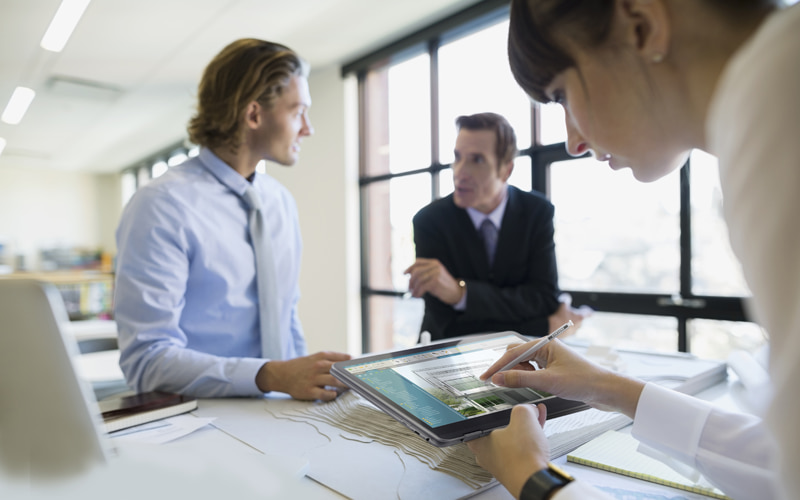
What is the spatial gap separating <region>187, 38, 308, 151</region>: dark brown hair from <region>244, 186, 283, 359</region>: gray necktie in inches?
10.6

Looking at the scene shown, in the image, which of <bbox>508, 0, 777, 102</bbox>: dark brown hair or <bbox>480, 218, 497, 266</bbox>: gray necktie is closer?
<bbox>508, 0, 777, 102</bbox>: dark brown hair

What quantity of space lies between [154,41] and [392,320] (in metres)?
3.22

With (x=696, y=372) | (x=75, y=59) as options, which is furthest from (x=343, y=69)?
(x=696, y=372)

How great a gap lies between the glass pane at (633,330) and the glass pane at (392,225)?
160 centimetres

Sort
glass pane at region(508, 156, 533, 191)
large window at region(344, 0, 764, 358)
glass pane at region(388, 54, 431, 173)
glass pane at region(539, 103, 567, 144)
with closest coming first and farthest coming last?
large window at region(344, 0, 764, 358) → glass pane at region(539, 103, 567, 144) → glass pane at region(508, 156, 533, 191) → glass pane at region(388, 54, 431, 173)

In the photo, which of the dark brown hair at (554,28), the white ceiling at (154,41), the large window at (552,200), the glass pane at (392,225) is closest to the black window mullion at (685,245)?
the large window at (552,200)

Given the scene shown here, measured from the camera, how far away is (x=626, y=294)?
301 cm

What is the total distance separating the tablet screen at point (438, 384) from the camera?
781mm

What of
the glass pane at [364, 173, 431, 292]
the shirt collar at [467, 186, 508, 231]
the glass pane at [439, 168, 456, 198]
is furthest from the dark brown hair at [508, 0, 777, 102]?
the glass pane at [364, 173, 431, 292]

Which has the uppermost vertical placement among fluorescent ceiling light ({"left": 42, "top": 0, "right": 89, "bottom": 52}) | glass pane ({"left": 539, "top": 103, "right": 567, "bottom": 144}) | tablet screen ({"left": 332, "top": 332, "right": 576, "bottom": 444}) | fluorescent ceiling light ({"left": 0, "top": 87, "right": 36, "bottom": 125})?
fluorescent ceiling light ({"left": 42, "top": 0, "right": 89, "bottom": 52})

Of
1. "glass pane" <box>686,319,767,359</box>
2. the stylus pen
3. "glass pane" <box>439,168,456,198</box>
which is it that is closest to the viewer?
the stylus pen

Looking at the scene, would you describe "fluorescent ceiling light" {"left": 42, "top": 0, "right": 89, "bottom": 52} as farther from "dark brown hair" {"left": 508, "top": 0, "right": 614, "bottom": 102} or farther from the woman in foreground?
the woman in foreground

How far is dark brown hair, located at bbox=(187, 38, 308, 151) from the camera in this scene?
5.52ft

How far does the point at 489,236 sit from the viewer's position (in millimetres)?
2154
